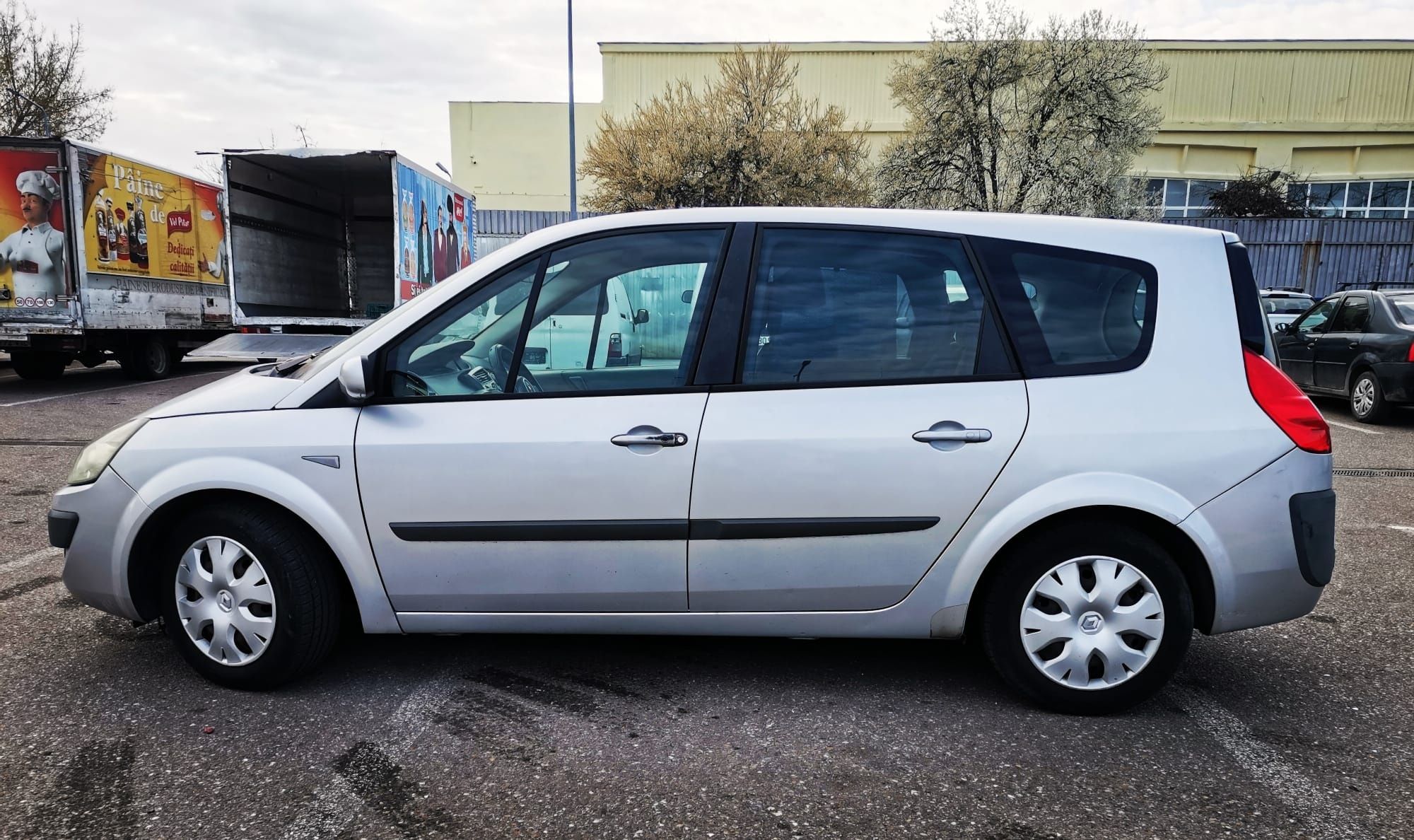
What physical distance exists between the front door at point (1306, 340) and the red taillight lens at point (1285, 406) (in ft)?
31.4

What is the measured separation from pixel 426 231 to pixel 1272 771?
33.9ft

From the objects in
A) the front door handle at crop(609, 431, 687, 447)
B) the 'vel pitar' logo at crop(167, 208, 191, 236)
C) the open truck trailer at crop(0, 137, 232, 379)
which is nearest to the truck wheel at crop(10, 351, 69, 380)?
the open truck trailer at crop(0, 137, 232, 379)

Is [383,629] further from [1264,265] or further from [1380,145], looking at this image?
[1380,145]

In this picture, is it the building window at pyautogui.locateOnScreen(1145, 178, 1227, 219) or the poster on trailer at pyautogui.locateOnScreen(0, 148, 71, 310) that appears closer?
the poster on trailer at pyautogui.locateOnScreen(0, 148, 71, 310)

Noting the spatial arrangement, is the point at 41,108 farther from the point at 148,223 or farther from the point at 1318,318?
the point at 1318,318

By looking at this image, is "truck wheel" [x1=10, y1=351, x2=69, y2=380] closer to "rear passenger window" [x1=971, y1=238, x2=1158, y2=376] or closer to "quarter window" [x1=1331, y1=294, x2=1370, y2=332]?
"rear passenger window" [x1=971, y1=238, x2=1158, y2=376]

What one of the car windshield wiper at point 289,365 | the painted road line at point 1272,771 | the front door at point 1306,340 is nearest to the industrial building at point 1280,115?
the front door at point 1306,340

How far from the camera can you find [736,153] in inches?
1034

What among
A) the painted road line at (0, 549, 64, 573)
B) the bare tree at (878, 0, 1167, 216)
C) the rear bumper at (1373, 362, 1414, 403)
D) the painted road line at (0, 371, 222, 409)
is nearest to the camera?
the painted road line at (0, 549, 64, 573)

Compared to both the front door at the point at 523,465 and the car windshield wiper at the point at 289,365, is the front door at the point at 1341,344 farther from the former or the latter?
the car windshield wiper at the point at 289,365

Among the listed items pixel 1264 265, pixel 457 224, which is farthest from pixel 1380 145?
pixel 457 224

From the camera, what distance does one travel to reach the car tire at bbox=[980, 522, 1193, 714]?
280cm

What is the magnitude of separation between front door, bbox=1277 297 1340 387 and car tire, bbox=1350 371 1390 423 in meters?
0.90

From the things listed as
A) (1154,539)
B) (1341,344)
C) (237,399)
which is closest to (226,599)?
(237,399)
